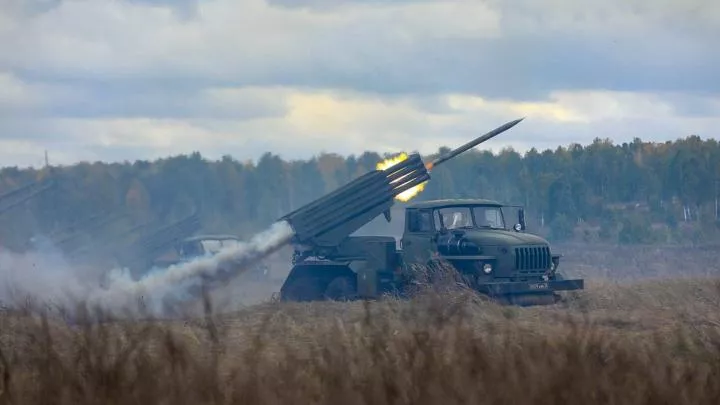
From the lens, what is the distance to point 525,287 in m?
24.9

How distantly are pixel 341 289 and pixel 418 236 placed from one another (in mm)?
2036

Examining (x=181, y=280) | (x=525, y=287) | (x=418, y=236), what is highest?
(x=418, y=236)

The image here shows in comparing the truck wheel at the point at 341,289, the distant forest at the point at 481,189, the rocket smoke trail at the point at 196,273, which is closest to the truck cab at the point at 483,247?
the truck wheel at the point at 341,289

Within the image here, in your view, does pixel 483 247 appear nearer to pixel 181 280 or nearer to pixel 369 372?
pixel 181 280

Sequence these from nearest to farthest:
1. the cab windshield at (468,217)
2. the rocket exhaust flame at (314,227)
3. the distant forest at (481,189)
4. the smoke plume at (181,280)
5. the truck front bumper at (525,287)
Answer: the truck front bumper at (525,287) → the cab windshield at (468,217) → the rocket exhaust flame at (314,227) → the smoke plume at (181,280) → the distant forest at (481,189)

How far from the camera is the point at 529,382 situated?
1066cm

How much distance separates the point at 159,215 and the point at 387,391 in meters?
55.2

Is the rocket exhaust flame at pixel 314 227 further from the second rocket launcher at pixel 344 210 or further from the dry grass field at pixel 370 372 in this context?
the dry grass field at pixel 370 372

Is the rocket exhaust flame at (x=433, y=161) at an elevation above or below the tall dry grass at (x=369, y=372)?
above

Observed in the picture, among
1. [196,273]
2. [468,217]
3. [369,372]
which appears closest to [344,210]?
[468,217]

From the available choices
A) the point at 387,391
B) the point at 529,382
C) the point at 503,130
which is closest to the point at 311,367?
the point at 387,391

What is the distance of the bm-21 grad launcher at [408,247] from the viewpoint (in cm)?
2531

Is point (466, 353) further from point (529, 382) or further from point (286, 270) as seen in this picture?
point (286, 270)

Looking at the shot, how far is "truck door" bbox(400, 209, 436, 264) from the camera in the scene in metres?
26.3
